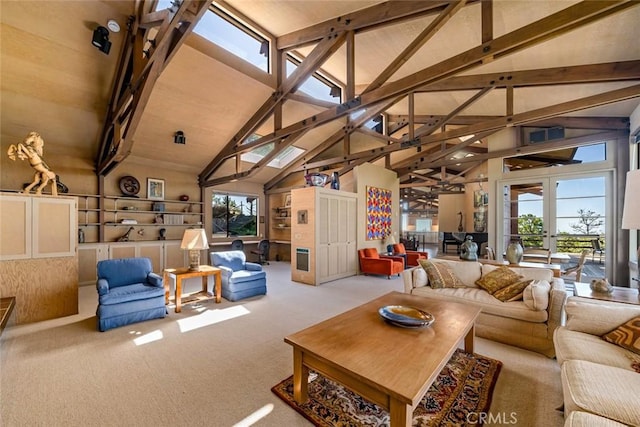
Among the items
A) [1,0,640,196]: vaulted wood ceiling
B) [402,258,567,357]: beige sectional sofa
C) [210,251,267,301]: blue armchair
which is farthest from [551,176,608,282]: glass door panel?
[210,251,267,301]: blue armchair

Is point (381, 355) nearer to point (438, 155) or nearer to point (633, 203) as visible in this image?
point (633, 203)

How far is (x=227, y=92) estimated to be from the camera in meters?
5.24

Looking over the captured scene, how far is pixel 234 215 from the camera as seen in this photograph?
8859 millimetres

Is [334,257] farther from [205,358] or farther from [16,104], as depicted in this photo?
[16,104]

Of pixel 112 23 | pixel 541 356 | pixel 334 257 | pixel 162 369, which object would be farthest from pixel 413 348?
pixel 112 23

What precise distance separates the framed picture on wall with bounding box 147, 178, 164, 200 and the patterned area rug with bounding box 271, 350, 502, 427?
6583 mm

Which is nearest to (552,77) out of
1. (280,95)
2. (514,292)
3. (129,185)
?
(514,292)

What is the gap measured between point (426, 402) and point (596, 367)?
3.45 ft

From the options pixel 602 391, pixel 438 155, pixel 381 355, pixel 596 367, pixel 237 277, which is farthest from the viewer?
pixel 438 155

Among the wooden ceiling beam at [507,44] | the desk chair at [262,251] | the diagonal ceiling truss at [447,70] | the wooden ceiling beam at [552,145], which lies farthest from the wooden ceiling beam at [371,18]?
the desk chair at [262,251]

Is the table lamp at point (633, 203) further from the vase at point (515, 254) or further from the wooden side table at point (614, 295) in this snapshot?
the vase at point (515, 254)

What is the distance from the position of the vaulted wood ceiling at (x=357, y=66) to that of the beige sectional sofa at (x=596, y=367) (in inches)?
93.9

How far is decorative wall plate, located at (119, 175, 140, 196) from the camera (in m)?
6.47

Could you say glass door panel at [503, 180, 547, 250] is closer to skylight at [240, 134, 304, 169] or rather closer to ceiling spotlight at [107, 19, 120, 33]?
skylight at [240, 134, 304, 169]
